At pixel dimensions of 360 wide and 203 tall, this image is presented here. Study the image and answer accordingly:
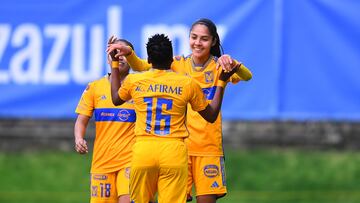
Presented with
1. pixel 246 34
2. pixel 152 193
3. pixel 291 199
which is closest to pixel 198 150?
pixel 152 193

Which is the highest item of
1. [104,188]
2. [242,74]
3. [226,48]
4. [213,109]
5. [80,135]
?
[226,48]

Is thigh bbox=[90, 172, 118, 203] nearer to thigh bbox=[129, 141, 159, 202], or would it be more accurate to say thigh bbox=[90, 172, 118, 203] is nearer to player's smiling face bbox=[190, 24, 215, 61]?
thigh bbox=[129, 141, 159, 202]

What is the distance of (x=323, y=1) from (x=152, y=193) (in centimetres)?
541

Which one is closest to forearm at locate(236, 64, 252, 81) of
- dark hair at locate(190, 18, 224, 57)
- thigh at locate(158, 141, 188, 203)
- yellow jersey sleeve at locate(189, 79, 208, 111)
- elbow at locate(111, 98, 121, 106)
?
dark hair at locate(190, 18, 224, 57)

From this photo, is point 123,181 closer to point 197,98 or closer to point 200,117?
point 200,117

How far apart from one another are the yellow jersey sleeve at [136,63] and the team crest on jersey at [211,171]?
3.37 feet

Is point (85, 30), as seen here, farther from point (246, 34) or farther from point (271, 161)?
point (271, 161)

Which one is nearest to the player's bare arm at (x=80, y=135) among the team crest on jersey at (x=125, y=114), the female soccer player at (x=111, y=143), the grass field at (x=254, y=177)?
the female soccer player at (x=111, y=143)

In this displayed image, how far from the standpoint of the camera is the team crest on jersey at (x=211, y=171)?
11.7m

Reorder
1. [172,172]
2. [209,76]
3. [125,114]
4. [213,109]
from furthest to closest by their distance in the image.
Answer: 1. [125,114]
2. [209,76]
3. [213,109]
4. [172,172]

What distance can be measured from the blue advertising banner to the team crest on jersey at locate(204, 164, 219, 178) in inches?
152

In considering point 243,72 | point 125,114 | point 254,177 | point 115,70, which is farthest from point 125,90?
point 254,177

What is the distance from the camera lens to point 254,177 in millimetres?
17156

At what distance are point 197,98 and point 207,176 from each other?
1088 millimetres
